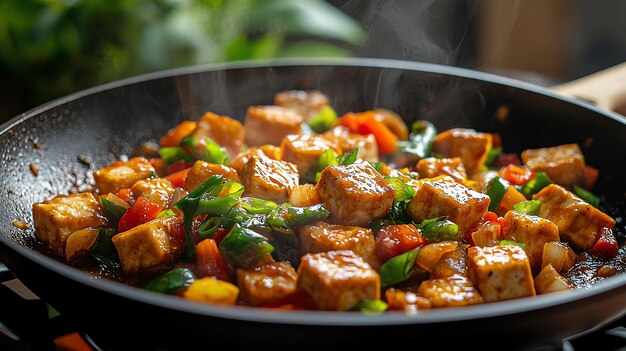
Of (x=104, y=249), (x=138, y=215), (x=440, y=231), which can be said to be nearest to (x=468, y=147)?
(x=440, y=231)

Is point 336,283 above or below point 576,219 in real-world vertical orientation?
below

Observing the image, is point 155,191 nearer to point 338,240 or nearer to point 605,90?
point 338,240

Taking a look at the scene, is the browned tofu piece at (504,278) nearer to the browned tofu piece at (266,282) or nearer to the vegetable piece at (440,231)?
the vegetable piece at (440,231)

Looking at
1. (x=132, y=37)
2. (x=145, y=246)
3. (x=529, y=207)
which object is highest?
(x=132, y=37)

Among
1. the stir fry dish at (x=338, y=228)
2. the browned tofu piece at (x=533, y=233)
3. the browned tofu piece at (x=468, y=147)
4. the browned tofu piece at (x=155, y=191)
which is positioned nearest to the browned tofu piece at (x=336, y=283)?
the stir fry dish at (x=338, y=228)

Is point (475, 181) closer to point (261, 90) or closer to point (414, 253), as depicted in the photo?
point (414, 253)

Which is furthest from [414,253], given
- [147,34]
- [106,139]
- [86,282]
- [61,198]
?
[147,34]

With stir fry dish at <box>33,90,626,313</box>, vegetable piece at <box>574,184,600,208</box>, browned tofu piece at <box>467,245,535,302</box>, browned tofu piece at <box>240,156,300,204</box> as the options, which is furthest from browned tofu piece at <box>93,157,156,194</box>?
vegetable piece at <box>574,184,600,208</box>
